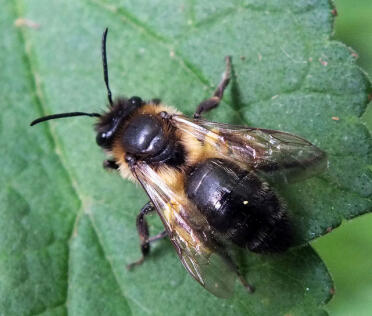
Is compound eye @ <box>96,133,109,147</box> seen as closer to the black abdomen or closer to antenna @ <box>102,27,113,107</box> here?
antenna @ <box>102,27,113,107</box>

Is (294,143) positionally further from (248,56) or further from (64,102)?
(64,102)

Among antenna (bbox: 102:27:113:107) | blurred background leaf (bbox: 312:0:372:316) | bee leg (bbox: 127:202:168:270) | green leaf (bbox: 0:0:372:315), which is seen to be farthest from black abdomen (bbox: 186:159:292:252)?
blurred background leaf (bbox: 312:0:372:316)

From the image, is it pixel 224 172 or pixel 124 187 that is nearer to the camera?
pixel 224 172

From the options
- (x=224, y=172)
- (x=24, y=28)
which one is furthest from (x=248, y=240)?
(x=24, y=28)

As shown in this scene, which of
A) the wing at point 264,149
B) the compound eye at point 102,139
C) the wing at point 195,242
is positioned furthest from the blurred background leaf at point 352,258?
the compound eye at point 102,139

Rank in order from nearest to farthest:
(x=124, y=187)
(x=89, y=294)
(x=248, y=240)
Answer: (x=248, y=240), (x=89, y=294), (x=124, y=187)

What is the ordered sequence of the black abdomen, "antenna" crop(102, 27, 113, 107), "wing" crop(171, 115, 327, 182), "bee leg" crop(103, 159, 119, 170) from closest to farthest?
the black abdomen, "wing" crop(171, 115, 327, 182), "antenna" crop(102, 27, 113, 107), "bee leg" crop(103, 159, 119, 170)
